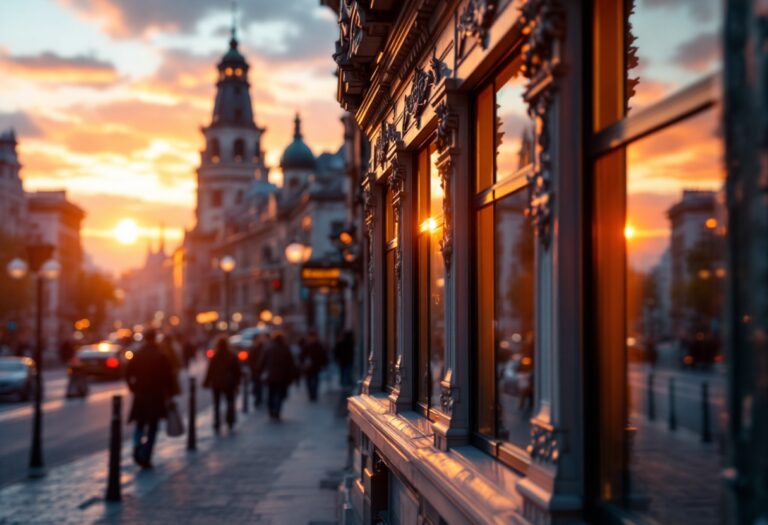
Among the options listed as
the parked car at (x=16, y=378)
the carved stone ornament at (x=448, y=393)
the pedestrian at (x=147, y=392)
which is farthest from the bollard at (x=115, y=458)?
the parked car at (x=16, y=378)

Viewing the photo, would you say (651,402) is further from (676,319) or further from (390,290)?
(390,290)

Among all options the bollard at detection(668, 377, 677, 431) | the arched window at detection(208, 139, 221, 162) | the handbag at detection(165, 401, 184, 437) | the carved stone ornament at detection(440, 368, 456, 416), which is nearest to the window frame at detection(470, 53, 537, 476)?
the carved stone ornament at detection(440, 368, 456, 416)

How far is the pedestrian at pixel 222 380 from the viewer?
23.1 m

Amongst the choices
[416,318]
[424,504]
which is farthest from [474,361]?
[416,318]

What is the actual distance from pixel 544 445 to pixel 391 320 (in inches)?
231

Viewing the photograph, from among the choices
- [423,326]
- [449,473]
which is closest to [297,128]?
[423,326]

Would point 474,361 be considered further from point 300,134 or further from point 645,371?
point 300,134

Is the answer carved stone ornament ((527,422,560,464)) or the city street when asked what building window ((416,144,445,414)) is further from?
the city street

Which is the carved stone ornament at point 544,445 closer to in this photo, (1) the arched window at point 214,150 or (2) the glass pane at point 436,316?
(2) the glass pane at point 436,316

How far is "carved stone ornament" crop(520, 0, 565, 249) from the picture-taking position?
4160mm

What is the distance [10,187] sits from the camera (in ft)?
330

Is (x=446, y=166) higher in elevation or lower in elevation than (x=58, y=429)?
higher

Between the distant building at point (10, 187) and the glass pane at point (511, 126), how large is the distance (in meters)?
96.6

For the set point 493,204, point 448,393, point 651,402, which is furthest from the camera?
point 448,393
